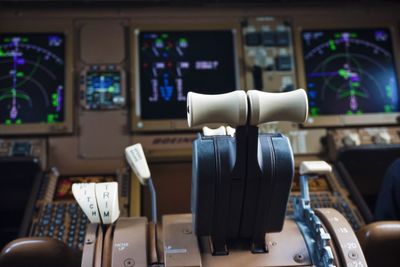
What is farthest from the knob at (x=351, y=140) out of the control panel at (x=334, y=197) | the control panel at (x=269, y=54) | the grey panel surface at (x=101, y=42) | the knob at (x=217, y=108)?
the knob at (x=217, y=108)

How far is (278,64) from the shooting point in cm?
293

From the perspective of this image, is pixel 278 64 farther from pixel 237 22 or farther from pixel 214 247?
pixel 214 247

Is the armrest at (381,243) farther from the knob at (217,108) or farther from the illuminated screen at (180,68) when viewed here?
the illuminated screen at (180,68)

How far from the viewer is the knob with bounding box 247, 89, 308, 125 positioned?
963mm

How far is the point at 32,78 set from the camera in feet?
9.14

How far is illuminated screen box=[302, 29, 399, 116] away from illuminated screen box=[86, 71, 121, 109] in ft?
4.11

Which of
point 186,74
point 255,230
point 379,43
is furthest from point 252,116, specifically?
point 379,43

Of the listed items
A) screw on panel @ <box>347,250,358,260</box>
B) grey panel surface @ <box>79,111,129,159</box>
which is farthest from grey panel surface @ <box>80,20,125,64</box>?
screw on panel @ <box>347,250,358,260</box>

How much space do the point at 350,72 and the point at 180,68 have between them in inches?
44.8

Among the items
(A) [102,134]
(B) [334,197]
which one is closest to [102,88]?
(A) [102,134]

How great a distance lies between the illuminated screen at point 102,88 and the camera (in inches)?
110

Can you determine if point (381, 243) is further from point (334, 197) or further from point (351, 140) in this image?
point (351, 140)

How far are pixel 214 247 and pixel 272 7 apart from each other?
234cm

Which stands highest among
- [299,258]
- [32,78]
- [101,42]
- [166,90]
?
[101,42]
